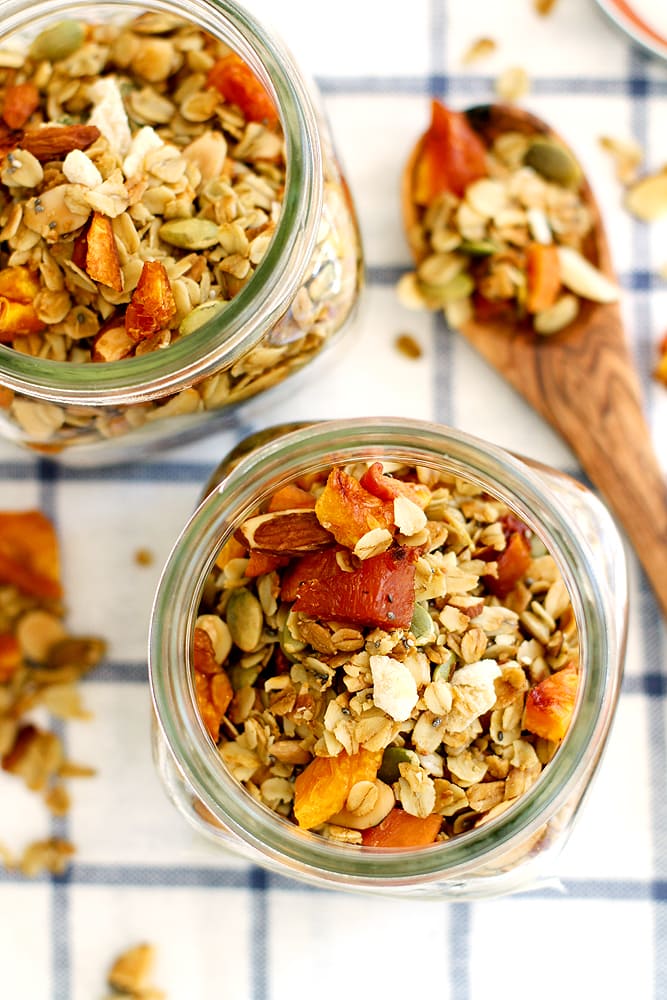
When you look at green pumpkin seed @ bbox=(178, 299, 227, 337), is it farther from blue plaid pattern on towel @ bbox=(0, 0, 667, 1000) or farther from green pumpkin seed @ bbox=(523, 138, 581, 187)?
green pumpkin seed @ bbox=(523, 138, 581, 187)

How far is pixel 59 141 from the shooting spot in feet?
2.14

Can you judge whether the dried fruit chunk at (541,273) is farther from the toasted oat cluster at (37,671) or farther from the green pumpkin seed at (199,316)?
the toasted oat cluster at (37,671)

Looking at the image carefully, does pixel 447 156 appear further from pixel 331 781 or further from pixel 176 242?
pixel 331 781

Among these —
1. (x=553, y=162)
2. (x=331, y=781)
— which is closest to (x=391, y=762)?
(x=331, y=781)

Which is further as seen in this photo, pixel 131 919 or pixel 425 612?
pixel 131 919

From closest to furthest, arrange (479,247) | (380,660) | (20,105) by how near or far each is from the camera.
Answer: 1. (380,660)
2. (20,105)
3. (479,247)

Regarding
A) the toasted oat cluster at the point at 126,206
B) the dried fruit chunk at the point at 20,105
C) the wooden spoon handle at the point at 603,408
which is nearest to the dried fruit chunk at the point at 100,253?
the toasted oat cluster at the point at 126,206

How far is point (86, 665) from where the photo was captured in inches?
34.1

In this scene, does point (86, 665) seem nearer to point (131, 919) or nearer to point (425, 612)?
A: point (131, 919)

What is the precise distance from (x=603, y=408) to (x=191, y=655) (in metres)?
0.41

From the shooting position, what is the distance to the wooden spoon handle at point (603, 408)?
84 centimetres

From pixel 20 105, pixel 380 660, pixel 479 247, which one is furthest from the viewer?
pixel 479 247

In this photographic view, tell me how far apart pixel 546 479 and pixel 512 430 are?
165 mm

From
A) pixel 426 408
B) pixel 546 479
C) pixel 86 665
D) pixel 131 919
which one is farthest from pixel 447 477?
pixel 131 919
